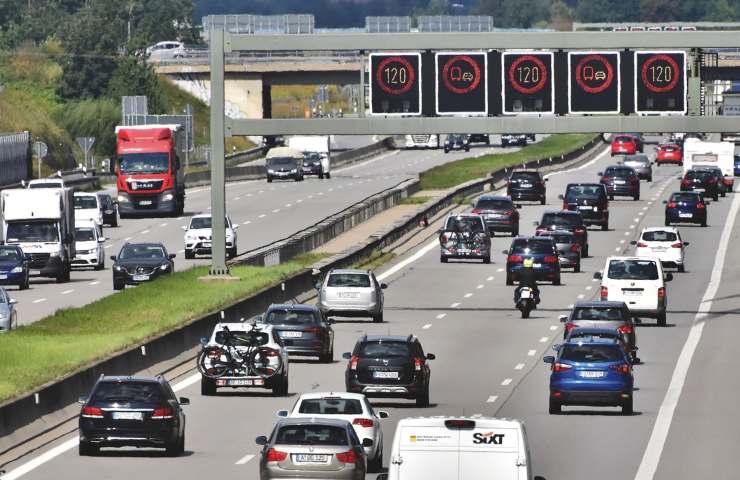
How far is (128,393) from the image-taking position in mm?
30406

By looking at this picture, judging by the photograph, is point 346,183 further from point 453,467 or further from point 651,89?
point 453,467

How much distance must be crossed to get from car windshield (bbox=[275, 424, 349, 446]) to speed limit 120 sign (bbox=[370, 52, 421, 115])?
3076 centimetres

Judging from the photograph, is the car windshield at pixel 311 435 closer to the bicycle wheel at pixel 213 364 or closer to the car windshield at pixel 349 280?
the bicycle wheel at pixel 213 364

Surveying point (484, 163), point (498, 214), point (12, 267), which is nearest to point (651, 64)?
point (12, 267)

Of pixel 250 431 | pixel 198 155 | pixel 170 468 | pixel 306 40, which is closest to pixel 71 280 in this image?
pixel 306 40

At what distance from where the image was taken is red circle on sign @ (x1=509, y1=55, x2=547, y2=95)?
56.2 m

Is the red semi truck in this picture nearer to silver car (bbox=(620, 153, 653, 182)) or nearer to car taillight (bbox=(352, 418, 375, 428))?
silver car (bbox=(620, 153, 653, 182))

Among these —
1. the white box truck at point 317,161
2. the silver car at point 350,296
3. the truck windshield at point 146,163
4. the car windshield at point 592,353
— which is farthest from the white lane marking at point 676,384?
the white box truck at point 317,161

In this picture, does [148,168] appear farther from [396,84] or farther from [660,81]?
[660,81]

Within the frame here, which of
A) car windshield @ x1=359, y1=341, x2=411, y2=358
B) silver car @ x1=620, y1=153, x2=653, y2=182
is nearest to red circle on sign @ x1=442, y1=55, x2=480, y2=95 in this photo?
car windshield @ x1=359, y1=341, x2=411, y2=358

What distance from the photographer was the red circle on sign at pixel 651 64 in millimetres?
56031

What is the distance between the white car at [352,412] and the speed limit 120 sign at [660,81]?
1108 inches

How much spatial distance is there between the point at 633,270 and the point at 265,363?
18.3m

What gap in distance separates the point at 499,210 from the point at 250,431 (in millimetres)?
50719
